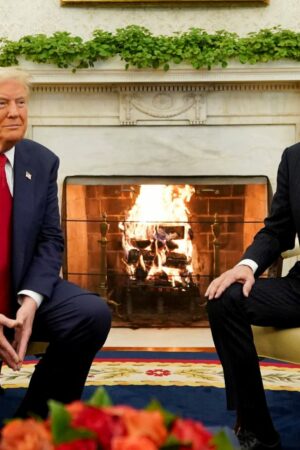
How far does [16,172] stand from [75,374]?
661mm

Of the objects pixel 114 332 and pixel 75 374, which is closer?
pixel 75 374

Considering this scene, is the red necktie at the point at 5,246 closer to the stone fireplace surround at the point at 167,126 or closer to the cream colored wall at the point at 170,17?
the stone fireplace surround at the point at 167,126

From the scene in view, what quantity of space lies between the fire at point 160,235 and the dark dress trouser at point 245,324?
2463 millimetres

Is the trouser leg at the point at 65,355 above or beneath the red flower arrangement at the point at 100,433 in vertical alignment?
beneath

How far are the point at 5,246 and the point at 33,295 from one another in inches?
7.0

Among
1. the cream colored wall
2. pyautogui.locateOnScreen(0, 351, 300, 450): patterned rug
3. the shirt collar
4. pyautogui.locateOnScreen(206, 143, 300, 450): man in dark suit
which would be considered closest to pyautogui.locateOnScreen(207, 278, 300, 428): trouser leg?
pyautogui.locateOnScreen(206, 143, 300, 450): man in dark suit

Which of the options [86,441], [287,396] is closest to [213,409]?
[287,396]

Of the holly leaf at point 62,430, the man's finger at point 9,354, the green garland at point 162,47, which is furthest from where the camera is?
the green garland at point 162,47

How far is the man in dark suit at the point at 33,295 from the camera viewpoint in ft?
7.07

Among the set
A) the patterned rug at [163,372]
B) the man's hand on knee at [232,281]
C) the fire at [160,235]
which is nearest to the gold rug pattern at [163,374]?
the patterned rug at [163,372]

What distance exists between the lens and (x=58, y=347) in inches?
85.2

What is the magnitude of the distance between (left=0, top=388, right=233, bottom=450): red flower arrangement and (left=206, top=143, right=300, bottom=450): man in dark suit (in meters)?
1.32

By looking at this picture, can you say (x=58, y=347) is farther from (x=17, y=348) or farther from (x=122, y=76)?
(x=122, y=76)

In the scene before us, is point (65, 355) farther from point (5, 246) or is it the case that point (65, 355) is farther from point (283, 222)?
point (283, 222)
